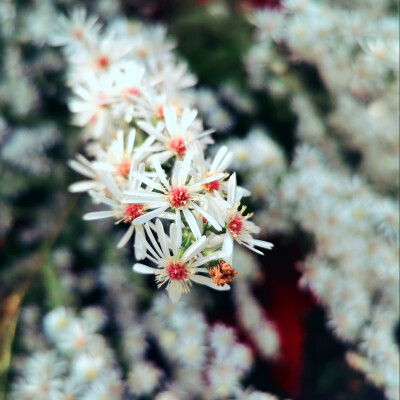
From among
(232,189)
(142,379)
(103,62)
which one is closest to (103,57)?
(103,62)

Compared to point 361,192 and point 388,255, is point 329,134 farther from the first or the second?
point 388,255

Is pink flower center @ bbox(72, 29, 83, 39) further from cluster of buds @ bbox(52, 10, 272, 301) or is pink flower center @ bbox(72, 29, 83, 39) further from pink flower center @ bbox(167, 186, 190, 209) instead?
pink flower center @ bbox(167, 186, 190, 209)

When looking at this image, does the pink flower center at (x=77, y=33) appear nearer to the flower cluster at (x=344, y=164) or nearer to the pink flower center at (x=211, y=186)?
the flower cluster at (x=344, y=164)

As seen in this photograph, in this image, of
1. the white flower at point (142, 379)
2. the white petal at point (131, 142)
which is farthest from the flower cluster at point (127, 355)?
the white petal at point (131, 142)

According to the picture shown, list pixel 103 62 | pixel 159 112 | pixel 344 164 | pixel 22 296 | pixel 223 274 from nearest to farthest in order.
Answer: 1. pixel 223 274
2. pixel 159 112
3. pixel 103 62
4. pixel 22 296
5. pixel 344 164

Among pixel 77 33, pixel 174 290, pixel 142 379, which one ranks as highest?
pixel 77 33

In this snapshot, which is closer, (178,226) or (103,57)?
(178,226)

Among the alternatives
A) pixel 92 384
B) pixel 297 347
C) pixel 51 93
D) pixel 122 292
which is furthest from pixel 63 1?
pixel 297 347

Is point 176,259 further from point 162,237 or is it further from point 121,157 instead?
point 121,157
